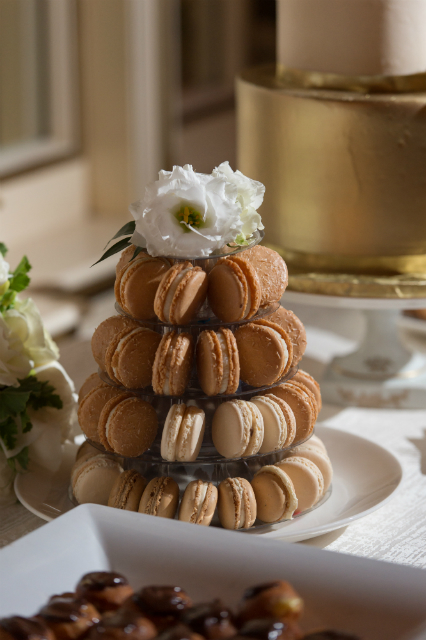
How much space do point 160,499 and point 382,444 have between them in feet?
1.01

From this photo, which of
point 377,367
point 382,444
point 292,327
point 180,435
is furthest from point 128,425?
point 377,367

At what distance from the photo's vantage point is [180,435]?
53 centimetres

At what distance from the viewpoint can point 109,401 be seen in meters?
0.56

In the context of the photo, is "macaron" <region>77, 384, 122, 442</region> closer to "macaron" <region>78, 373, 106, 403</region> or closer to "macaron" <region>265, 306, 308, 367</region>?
"macaron" <region>78, 373, 106, 403</region>

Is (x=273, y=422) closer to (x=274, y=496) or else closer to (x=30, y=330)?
(x=274, y=496)

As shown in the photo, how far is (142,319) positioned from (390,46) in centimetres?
45

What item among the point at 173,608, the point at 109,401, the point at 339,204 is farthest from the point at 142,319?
the point at 339,204

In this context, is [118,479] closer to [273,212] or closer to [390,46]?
[273,212]

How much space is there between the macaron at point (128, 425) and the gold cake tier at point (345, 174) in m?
0.35

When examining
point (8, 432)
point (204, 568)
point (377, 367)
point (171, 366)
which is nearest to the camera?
point (204, 568)

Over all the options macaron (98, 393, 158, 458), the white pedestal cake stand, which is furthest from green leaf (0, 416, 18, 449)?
the white pedestal cake stand

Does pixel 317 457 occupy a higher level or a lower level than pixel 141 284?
lower

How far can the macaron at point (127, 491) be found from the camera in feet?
1.77

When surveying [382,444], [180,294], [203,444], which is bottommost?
[382,444]
